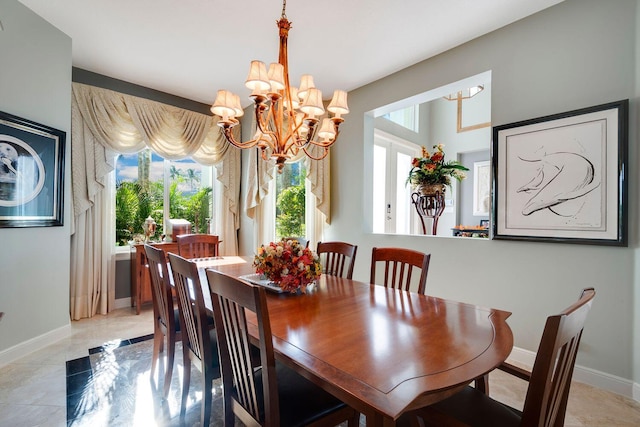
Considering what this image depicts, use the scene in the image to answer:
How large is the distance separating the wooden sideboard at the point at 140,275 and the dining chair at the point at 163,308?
150cm

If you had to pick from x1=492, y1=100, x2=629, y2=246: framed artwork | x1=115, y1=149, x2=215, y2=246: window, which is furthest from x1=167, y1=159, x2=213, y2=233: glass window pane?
x1=492, y1=100, x2=629, y2=246: framed artwork

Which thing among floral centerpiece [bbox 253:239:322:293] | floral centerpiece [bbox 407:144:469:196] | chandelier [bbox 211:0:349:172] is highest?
chandelier [bbox 211:0:349:172]

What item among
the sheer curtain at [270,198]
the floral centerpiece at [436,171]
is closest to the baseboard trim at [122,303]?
the sheer curtain at [270,198]

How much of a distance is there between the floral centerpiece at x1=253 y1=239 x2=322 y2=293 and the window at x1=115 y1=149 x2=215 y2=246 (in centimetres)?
286

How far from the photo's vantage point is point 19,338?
2.36 m

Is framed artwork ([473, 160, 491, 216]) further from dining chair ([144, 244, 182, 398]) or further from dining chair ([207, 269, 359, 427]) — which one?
dining chair ([144, 244, 182, 398])

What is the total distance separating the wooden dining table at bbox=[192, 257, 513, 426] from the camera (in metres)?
0.77

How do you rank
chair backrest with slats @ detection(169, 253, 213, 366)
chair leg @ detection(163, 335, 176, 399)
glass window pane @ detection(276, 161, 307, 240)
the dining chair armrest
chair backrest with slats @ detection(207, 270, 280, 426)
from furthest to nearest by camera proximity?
glass window pane @ detection(276, 161, 307, 240), chair leg @ detection(163, 335, 176, 399), chair backrest with slats @ detection(169, 253, 213, 366), the dining chair armrest, chair backrest with slats @ detection(207, 270, 280, 426)

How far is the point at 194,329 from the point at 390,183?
3688 millimetres

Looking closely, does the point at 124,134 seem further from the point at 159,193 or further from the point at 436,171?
the point at 436,171

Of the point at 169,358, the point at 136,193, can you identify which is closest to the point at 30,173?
the point at 136,193

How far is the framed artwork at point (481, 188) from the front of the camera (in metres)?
4.76

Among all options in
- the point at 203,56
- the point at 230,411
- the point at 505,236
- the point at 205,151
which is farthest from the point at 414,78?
the point at 230,411

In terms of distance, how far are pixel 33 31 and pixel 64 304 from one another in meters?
2.38
